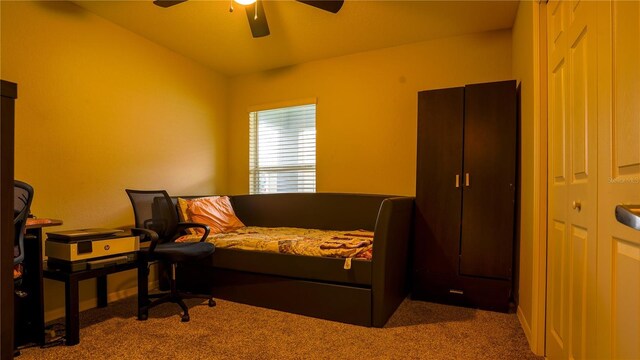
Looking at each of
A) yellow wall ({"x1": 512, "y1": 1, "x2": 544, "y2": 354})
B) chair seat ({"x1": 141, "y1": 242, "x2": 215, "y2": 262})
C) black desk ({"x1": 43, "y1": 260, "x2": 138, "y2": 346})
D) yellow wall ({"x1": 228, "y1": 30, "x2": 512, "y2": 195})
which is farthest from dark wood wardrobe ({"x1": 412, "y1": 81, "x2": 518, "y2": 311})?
black desk ({"x1": 43, "y1": 260, "x2": 138, "y2": 346})

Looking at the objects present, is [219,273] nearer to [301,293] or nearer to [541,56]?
[301,293]

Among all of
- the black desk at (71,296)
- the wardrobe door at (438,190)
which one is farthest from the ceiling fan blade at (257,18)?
the black desk at (71,296)

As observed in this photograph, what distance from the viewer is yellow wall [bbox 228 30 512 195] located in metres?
3.11

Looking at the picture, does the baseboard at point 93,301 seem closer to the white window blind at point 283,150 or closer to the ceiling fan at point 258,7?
the white window blind at point 283,150

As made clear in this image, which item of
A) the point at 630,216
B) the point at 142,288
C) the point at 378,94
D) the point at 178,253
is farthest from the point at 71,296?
the point at 378,94

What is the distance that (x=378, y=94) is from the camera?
11.4ft

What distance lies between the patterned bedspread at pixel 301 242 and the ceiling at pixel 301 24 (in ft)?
6.26

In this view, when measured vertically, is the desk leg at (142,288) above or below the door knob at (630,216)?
below

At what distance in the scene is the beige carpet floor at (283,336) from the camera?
6.12 ft

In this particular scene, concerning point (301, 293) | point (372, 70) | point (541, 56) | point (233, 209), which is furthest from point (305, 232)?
point (541, 56)

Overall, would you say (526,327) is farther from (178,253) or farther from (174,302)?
(174,302)

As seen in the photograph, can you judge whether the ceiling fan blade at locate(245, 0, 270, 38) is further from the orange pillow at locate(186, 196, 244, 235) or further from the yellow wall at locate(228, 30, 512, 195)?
the orange pillow at locate(186, 196, 244, 235)

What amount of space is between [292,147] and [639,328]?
135 inches

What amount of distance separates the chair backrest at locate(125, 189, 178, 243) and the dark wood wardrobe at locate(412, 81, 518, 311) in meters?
2.19
